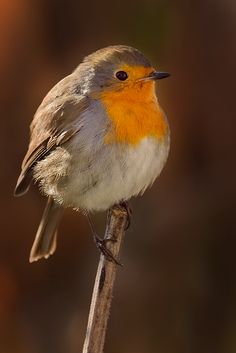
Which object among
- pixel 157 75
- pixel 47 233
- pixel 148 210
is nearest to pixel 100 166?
pixel 157 75

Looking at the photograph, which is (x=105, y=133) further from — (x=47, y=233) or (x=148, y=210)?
(x=148, y=210)

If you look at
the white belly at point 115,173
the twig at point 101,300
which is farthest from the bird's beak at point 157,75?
the twig at point 101,300

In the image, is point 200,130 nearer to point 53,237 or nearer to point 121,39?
point 121,39

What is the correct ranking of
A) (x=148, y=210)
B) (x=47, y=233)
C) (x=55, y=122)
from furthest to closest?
1. (x=148, y=210)
2. (x=47, y=233)
3. (x=55, y=122)

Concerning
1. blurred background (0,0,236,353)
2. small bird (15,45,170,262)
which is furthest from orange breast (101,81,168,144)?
blurred background (0,0,236,353)

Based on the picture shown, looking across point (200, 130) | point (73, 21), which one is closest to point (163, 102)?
point (200, 130)

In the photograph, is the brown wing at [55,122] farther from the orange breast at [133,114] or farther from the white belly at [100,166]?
the orange breast at [133,114]
